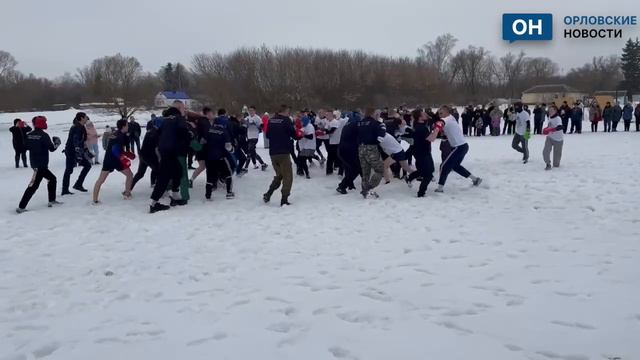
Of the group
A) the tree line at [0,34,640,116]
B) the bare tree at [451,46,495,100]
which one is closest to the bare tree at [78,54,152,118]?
the tree line at [0,34,640,116]

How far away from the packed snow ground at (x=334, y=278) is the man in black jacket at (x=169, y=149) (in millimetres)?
424

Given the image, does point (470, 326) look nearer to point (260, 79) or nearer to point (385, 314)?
point (385, 314)

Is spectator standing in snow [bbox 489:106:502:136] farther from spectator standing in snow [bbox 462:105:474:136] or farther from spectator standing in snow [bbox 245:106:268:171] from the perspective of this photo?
spectator standing in snow [bbox 245:106:268:171]

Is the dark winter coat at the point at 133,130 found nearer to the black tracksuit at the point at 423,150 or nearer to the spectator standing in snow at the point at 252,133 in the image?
the spectator standing in snow at the point at 252,133

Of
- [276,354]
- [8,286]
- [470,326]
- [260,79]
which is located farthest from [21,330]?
[260,79]

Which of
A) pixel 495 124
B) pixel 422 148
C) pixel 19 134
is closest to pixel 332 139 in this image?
pixel 422 148

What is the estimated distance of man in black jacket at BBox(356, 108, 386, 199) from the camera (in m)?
9.41

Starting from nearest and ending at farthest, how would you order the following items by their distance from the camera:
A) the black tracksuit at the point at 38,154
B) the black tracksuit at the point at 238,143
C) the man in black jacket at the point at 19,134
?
1. the black tracksuit at the point at 38,154
2. the black tracksuit at the point at 238,143
3. the man in black jacket at the point at 19,134

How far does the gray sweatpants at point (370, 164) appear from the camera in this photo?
9.45 m

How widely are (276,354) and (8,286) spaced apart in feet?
11.3

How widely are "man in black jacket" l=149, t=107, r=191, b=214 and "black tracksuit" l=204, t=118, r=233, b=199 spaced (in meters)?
0.80

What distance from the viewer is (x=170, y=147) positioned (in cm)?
870

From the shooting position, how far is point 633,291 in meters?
4.54

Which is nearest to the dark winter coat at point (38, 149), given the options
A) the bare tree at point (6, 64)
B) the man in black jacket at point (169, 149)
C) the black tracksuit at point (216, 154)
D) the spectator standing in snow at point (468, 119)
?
the man in black jacket at point (169, 149)
